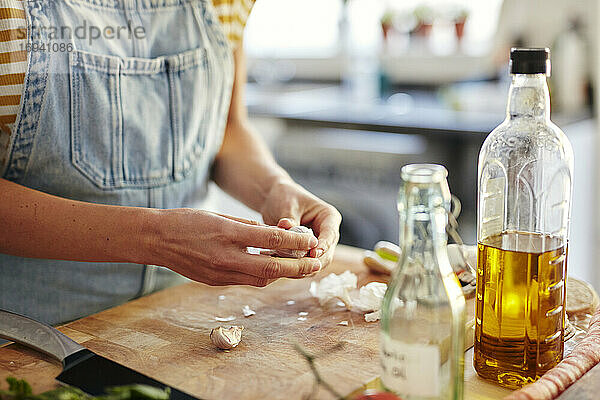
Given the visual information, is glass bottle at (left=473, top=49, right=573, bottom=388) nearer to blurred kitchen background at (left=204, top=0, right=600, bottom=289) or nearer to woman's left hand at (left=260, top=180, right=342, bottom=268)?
woman's left hand at (left=260, top=180, right=342, bottom=268)

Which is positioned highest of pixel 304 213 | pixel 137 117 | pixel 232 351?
pixel 137 117

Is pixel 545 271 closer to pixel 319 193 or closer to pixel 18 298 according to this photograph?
pixel 18 298

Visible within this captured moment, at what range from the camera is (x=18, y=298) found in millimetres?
1018

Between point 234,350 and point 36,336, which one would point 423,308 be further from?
point 36,336

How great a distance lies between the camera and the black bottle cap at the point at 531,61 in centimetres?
68

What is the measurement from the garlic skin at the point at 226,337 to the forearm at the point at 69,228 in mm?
135

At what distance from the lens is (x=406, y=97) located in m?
3.03

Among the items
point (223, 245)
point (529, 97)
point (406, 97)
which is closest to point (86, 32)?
point (223, 245)

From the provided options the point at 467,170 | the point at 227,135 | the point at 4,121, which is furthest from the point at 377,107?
the point at 4,121

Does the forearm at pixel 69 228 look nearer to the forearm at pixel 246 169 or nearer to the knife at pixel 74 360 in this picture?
the knife at pixel 74 360

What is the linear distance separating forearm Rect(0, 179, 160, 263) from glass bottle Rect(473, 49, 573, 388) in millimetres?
395

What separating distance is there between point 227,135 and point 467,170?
1.21 meters

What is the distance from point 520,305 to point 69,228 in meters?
0.55

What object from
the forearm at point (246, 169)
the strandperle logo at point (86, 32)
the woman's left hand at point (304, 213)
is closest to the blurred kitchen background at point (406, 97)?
the forearm at point (246, 169)
